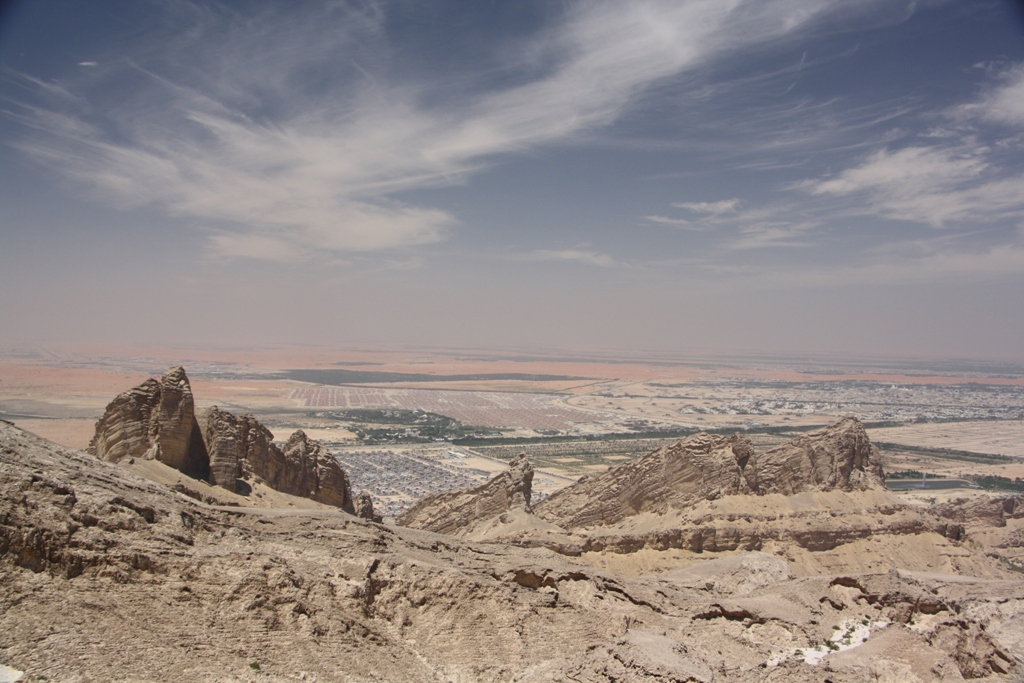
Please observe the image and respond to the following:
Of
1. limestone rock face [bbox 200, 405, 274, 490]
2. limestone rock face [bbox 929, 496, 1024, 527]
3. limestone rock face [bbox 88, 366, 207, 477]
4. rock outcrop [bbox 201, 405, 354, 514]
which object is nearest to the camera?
limestone rock face [bbox 88, 366, 207, 477]

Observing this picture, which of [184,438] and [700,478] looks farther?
[700,478]

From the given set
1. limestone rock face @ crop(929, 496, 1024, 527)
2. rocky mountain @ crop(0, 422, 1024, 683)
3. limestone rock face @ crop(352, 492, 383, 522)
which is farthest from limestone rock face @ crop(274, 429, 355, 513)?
limestone rock face @ crop(929, 496, 1024, 527)

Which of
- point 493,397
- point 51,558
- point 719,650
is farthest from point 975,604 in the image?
point 493,397

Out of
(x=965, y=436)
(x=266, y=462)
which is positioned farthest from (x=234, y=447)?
(x=965, y=436)

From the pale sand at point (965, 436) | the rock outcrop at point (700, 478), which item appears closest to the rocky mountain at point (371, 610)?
the rock outcrop at point (700, 478)

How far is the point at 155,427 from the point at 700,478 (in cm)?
1908

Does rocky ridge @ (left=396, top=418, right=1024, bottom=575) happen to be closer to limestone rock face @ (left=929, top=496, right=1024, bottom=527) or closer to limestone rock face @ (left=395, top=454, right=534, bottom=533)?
limestone rock face @ (left=395, top=454, right=534, bottom=533)

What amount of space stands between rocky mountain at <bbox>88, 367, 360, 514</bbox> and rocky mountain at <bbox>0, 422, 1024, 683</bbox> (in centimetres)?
651

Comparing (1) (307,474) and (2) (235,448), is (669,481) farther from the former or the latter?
(2) (235,448)

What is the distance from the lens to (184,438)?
2156 cm

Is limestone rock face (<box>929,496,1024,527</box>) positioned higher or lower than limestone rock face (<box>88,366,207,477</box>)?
lower

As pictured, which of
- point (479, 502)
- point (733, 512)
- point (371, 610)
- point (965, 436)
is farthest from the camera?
point (965, 436)

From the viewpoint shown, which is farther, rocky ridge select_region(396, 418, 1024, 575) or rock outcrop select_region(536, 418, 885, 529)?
rock outcrop select_region(536, 418, 885, 529)

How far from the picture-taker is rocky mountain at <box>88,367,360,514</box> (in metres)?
21.2
